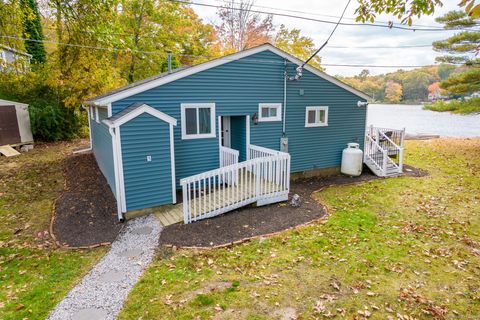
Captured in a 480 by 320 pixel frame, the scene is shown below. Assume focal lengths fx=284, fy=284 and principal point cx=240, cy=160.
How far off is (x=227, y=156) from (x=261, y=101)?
2.49 metres

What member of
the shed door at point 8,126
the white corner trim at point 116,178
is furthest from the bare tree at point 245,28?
the white corner trim at point 116,178

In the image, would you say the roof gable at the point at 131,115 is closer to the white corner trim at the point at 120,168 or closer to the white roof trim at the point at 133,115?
the white roof trim at the point at 133,115

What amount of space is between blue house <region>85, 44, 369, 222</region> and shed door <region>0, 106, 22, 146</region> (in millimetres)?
8746

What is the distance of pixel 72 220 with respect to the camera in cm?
751

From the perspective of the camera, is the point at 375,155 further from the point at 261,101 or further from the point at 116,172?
the point at 116,172

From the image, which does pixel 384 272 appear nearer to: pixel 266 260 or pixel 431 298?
pixel 431 298

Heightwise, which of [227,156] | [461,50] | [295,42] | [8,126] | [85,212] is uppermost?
[295,42]

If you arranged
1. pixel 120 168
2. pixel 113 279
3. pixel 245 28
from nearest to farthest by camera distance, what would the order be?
pixel 113 279 → pixel 120 168 → pixel 245 28

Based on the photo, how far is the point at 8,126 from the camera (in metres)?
15.2

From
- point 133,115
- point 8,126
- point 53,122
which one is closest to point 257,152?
point 133,115

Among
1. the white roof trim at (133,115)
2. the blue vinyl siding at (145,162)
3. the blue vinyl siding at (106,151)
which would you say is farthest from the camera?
the blue vinyl siding at (106,151)

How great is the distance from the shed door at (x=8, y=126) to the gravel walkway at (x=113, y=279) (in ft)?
42.1

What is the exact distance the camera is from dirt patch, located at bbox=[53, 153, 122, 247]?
6699 millimetres

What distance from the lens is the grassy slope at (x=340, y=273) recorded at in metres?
4.16
